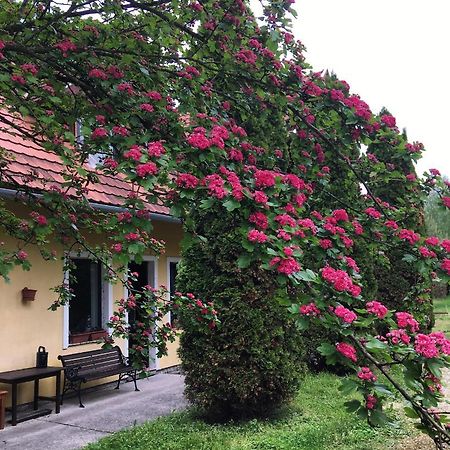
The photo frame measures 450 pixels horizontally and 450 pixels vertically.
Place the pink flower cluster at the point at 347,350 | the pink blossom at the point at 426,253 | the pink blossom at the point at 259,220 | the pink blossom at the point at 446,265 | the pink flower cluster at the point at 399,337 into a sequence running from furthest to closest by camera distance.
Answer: the pink blossom at the point at 426,253
the pink blossom at the point at 446,265
the pink blossom at the point at 259,220
the pink flower cluster at the point at 399,337
the pink flower cluster at the point at 347,350

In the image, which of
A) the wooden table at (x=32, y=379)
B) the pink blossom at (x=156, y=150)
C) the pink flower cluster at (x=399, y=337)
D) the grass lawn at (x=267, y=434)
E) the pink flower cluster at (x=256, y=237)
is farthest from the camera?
the wooden table at (x=32, y=379)

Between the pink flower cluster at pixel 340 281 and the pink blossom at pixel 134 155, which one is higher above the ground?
the pink blossom at pixel 134 155

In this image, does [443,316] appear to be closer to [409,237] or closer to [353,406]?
[409,237]

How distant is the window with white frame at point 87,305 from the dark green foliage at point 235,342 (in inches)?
94.8

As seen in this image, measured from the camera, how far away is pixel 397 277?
10789 millimetres

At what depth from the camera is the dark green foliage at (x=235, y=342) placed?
5.27m

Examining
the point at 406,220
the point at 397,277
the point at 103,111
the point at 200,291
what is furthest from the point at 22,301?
the point at 397,277

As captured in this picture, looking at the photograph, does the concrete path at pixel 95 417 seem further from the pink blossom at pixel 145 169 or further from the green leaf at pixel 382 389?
the green leaf at pixel 382 389

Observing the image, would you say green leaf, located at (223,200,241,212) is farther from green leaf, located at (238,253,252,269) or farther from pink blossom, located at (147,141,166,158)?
pink blossom, located at (147,141,166,158)

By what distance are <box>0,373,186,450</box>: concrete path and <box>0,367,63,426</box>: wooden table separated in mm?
84

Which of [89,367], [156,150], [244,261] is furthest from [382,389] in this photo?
[89,367]

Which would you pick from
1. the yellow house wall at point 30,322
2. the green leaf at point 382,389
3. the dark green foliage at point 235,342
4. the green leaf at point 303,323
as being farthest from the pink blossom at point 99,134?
the yellow house wall at point 30,322

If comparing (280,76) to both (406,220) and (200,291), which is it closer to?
(406,220)

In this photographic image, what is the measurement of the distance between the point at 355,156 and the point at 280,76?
97 centimetres
